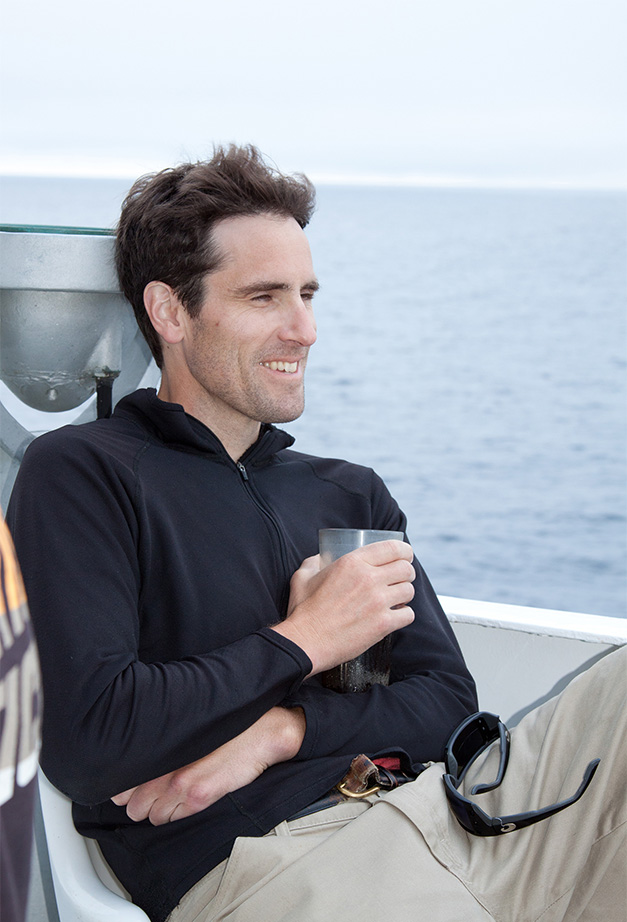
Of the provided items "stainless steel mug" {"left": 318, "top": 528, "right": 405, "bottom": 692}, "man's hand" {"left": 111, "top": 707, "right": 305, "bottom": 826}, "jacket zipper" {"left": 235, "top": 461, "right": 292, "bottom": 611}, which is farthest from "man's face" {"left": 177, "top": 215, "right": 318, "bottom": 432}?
"man's hand" {"left": 111, "top": 707, "right": 305, "bottom": 826}

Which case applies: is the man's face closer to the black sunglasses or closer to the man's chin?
the man's chin

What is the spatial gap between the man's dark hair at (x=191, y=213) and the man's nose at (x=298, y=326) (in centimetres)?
15

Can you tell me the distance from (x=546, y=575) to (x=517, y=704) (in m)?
12.1

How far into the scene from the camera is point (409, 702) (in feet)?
4.56

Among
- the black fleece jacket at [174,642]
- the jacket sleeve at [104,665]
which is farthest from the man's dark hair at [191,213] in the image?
the jacket sleeve at [104,665]

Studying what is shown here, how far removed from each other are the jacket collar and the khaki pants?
60 cm

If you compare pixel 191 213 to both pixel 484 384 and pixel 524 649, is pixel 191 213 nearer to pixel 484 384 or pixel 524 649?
pixel 524 649

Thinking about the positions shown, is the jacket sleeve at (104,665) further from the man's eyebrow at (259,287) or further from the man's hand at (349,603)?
the man's eyebrow at (259,287)

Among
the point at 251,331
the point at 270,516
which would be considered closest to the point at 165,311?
the point at 251,331

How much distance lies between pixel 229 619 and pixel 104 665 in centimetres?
26

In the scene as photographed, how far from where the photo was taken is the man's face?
63.2 inches

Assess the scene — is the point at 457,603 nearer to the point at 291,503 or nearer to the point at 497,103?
the point at 291,503

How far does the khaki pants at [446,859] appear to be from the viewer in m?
1.08

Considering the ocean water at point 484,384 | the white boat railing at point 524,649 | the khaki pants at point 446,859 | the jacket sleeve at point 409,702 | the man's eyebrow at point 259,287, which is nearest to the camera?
the khaki pants at point 446,859
